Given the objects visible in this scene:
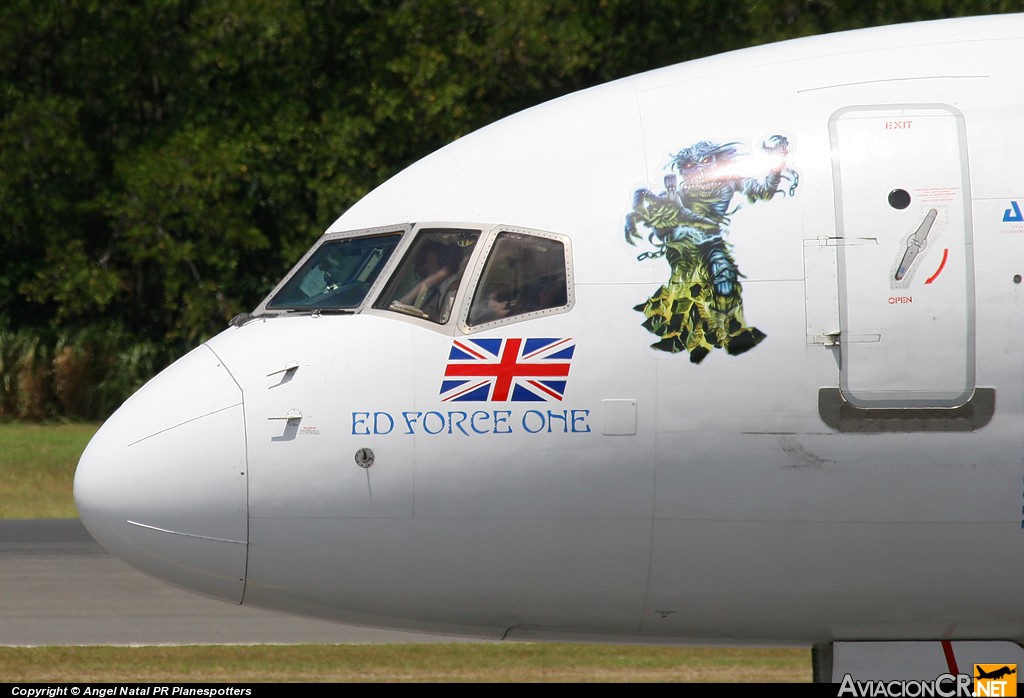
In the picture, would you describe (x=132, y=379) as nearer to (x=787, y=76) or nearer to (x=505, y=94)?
(x=505, y=94)

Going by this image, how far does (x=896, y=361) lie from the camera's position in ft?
21.1

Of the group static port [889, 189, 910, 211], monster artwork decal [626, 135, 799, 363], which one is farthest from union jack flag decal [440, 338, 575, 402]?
static port [889, 189, 910, 211]

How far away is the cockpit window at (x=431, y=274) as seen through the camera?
6871 millimetres

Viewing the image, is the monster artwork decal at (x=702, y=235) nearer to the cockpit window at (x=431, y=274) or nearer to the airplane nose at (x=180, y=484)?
the cockpit window at (x=431, y=274)

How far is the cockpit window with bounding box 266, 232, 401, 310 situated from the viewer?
7.07m

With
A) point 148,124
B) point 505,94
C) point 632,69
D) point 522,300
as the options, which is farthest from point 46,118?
point 522,300

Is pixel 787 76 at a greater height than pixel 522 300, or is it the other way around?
pixel 787 76

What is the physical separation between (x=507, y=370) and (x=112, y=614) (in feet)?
23.1

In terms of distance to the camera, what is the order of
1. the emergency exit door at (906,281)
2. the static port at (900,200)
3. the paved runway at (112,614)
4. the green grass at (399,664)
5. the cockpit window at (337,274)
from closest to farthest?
the emergency exit door at (906,281), the static port at (900,200), the cockpit window at (337,274), the green grass at (399,664), the paved runway at (112,614)

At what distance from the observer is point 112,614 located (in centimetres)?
1228

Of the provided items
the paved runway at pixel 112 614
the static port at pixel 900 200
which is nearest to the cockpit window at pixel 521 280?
the static port at pixel 900 200

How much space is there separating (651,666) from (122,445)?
5172mm

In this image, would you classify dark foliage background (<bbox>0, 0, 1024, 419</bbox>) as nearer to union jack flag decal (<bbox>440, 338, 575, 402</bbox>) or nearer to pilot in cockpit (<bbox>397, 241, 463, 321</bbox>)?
pilot in cockpit (<bbox>397, 241, 463, 321</bbox>)

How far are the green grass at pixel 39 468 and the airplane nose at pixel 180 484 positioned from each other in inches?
436
